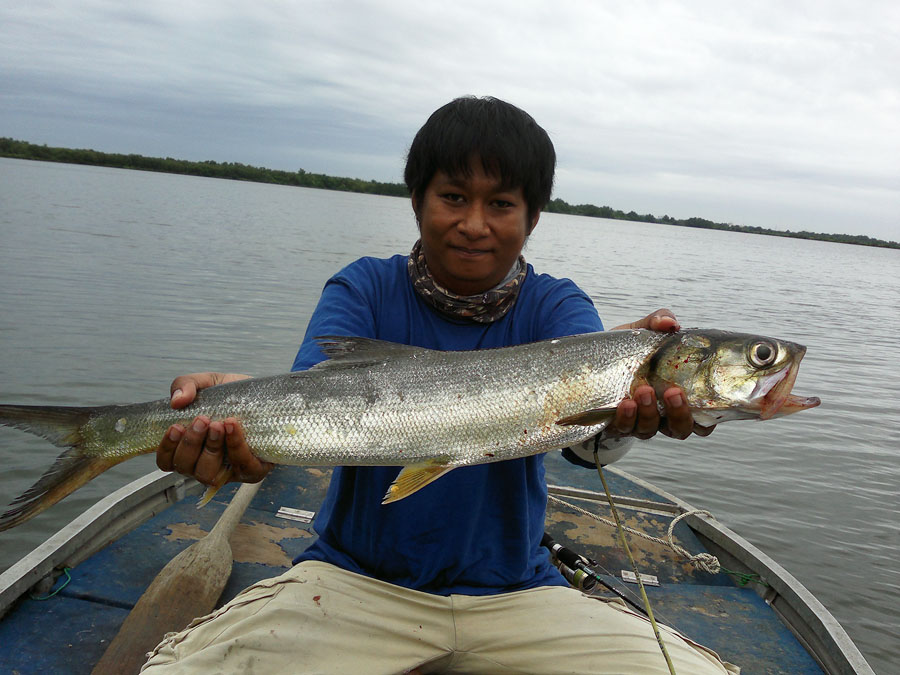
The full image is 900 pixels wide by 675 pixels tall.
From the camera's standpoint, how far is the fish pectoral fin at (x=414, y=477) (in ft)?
8.70

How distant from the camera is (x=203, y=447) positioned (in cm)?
274

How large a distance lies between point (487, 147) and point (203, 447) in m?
1.92

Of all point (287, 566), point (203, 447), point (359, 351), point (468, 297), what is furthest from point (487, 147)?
Answer: point (287, 566)

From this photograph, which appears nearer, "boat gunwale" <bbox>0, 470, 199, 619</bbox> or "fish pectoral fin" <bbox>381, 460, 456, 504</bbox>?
"fish pectoral fin" <bbox>381, 460, 456, 504</bbox>

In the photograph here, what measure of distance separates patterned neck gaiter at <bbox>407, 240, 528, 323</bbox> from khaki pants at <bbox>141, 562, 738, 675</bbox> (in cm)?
137

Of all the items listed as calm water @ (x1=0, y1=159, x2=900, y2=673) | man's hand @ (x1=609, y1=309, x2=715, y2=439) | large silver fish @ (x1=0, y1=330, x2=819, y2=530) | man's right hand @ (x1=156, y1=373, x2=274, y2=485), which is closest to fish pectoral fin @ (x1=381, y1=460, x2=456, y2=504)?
large silver fish @ (x1=0, y1=330, x2=819, y2=530)

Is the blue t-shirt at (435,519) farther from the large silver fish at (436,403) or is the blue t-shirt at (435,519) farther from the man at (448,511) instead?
the large silver fish at (436,403)

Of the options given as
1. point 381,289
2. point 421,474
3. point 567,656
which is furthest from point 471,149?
point 567,656

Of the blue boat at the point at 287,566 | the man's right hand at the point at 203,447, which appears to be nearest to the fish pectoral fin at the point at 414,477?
the man's right hand at the point at 203,447

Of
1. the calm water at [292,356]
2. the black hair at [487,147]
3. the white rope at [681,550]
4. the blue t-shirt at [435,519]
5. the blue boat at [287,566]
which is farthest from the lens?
the calm water at [292,356]

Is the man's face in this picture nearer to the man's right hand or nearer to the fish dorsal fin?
the fish dorsal fin

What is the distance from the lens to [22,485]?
265 inches

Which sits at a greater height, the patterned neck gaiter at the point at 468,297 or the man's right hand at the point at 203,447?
the patterned neck gaiter at the point at 468,297

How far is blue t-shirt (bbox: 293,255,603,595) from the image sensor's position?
2.94 metres
